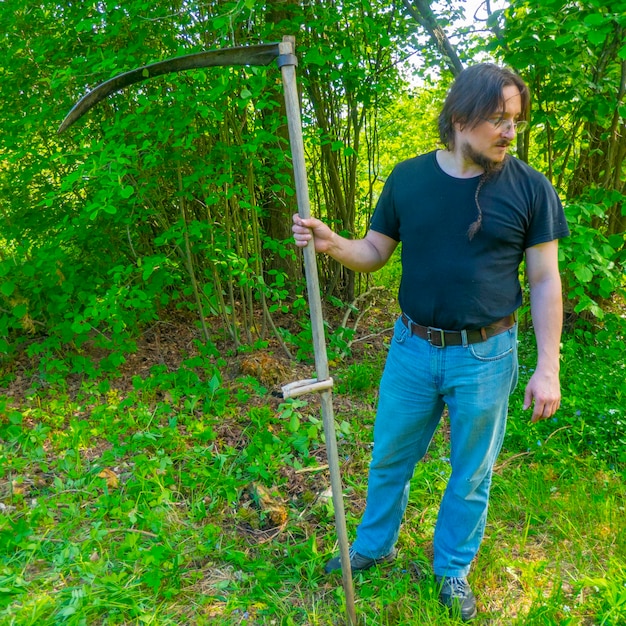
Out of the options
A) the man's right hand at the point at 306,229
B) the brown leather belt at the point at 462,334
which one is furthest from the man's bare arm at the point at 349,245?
the brown leather belt at the point at 462,334

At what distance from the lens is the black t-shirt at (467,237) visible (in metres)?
1.69

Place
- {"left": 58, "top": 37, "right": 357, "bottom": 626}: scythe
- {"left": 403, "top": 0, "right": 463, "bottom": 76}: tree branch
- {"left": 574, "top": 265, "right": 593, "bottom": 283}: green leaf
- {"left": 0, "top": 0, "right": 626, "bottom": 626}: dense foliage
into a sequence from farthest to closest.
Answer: {"left": 403, "top": 0, "right": 463, "bottom": 76}: tree branch → {"left": 574, "top": 265, "right": 593, "bottom": 283}: green leaf → {"left": 0, "top": 0, "right": 626, "bottom": 626}: dense foliage → {"left": 58, "top": 37, "right": 357, "bottom": 626}: scythe

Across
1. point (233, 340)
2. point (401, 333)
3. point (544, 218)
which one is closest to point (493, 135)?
point (544, 218)

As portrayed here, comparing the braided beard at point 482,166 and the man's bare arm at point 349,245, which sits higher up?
the braided beard at point 482,166

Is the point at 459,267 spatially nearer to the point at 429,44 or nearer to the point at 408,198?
the point at 408,198

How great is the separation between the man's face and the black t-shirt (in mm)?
58

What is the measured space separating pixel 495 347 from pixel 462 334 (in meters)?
0.13

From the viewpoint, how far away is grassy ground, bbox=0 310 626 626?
206cm

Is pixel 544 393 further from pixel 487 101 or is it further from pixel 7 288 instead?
pixel 7 288

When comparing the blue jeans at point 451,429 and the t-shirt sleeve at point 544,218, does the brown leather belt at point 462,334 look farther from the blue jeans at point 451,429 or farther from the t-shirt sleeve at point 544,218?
the t-shirt sleeve at point 544,218

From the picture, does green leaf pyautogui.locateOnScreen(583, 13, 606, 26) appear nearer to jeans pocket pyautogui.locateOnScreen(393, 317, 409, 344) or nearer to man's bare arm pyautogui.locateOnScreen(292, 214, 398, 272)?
man's bare arm pyautogui.locateOnScreen(292, 214, 398, 272)

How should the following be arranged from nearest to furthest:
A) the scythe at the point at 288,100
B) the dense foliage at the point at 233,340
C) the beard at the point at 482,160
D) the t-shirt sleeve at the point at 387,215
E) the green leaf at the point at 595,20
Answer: the scythe at the point at 288,100 < the beard at the point at 482,160 < the t-shirt sleeve at the point at 387,215 < the dense foliage at the point at 233,340 < the green leaf at the point at 595,20

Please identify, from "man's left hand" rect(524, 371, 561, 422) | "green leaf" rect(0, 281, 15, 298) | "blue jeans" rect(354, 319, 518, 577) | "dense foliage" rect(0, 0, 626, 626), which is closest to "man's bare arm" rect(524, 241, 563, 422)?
"man's left hand" rect(524, 371, 561, 422)

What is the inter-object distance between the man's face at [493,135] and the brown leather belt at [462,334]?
527 mm
